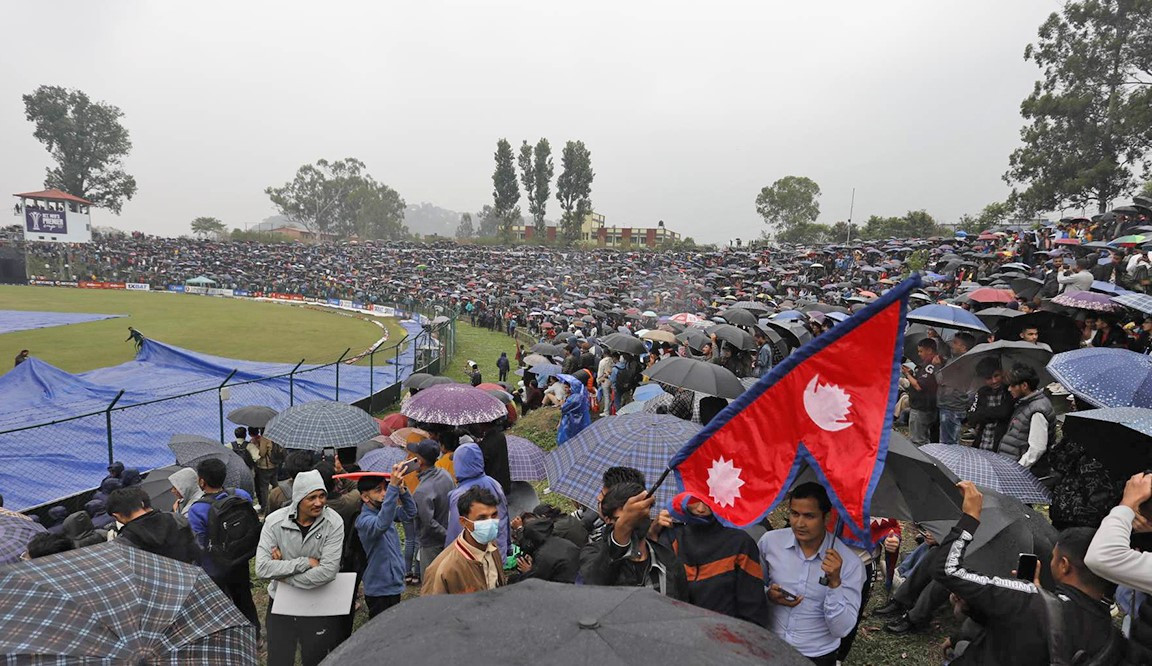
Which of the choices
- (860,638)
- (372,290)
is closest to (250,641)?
(860,638)

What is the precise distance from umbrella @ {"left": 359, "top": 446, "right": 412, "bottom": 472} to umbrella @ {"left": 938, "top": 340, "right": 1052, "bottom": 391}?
19.7 feet

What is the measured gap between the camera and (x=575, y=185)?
76062 millimetres

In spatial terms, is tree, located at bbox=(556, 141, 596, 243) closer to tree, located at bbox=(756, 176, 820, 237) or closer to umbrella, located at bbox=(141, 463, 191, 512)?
tree, located at bbox=(756, 176, 820, 237)

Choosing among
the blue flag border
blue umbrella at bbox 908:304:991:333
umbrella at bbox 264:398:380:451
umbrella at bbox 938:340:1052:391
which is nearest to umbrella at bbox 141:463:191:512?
umbrella at bbox 264:398:380:451

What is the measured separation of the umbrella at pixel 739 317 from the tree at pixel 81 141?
8740 centimetres

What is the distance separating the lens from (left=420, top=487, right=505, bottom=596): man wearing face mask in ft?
10.0

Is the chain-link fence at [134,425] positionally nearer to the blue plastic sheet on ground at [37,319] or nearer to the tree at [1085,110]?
the blue plastic sheet on ground at [37,319]

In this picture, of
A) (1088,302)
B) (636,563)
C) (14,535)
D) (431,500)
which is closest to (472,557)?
(636,563)

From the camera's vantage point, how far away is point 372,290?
45156mm

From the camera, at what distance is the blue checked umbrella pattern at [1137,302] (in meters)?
7.29

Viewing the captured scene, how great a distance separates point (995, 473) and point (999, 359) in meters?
2.53

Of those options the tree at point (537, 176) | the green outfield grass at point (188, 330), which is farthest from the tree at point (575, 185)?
the green outfield grass at point (188, 330)

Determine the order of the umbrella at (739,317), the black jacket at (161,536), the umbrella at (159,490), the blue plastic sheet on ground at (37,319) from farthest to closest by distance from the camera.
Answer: the blue plastic sheet on ground at (37,319) → the umbrella at (739,317) → the umbrella at (159,490) → the black jacket at (161,536)

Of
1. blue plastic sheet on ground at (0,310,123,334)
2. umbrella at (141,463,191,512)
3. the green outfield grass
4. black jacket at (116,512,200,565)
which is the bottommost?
the green outfield grass
